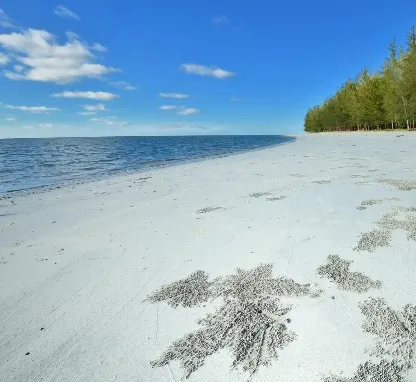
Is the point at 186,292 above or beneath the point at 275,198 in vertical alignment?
beneath

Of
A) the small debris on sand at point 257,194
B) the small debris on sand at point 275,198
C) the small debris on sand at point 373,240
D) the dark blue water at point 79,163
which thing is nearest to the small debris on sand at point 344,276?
the small debris on sand at point 373,240

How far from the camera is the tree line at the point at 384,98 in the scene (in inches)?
1695

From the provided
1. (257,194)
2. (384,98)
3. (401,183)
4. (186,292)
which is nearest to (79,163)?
(257,194)

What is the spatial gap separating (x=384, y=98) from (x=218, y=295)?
5879cm

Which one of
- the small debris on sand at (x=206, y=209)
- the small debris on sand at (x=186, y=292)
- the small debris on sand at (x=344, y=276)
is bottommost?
the small debris on sand at (x=186, y=292)

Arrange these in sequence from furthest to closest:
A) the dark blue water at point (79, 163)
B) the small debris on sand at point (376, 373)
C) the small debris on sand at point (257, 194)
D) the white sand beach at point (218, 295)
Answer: the dark blue water at point (79, 163) < the small debris on sand at point (257, 194) < the white sand beach at point (218, 295) < the small debris on sand at point (376, 373)

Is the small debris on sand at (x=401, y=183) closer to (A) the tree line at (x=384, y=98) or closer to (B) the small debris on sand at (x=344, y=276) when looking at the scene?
(B) the small debris on sand at (x=344, y=276)

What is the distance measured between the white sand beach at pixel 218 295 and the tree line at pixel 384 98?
4620 cm

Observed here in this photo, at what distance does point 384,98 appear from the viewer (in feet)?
167

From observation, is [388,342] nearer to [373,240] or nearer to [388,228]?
[373,240]

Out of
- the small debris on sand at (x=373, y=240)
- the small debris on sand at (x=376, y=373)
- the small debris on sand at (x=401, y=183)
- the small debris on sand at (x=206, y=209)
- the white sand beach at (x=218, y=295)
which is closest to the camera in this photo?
the small debris on sand at (x=376, y=373)

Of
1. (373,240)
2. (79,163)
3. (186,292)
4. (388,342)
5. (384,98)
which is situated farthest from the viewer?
(384,98)

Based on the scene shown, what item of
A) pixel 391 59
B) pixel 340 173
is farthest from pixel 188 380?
pixel 391 59

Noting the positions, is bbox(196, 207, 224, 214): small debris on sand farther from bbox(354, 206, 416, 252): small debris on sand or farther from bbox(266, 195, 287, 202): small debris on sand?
bbox(354, 206, 416, 252): small debris on sand
